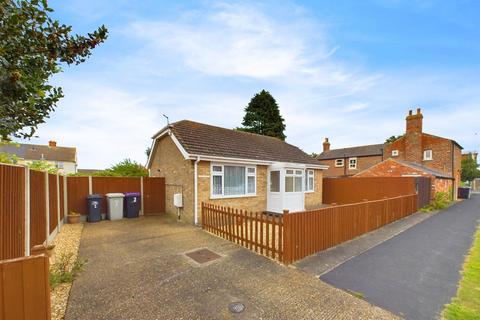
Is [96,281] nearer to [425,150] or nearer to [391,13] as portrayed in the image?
[391,13]

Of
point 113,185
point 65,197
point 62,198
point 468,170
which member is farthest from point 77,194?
point 468,170

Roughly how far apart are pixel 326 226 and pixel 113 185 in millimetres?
10730

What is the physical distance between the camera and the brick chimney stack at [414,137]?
24844mm

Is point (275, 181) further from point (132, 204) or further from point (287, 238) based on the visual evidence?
point (132, 204)

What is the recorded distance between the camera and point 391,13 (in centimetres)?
912

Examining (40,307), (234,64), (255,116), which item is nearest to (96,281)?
(40,307)

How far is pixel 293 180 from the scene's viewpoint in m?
13.0

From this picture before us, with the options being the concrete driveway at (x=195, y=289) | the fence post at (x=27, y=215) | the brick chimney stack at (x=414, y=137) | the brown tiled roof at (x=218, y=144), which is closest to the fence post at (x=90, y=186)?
the brown tiled roof at (x=218, y=144)

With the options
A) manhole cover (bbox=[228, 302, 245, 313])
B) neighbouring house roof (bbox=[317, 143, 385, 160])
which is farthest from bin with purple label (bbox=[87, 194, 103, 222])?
neighbouring house roof (bbox=[317, 143, 385, 160])

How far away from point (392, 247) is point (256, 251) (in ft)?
14.9

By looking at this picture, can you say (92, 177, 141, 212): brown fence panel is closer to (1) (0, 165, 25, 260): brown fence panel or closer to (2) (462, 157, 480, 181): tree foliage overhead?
(1) (0, 165, 25, 260): brown fence panel

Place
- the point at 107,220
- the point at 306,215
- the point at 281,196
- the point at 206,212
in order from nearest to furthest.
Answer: the point at 306,215
the point at 206,212
the point at 107,220
the point at 281,196

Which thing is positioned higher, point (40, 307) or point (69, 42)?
point (69, 42)

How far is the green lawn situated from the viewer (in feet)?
11.6
